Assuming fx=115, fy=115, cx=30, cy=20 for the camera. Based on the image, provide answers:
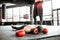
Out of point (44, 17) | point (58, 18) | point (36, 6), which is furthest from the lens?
point (58, 18)

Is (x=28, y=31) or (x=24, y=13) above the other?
(x=24, y=13)

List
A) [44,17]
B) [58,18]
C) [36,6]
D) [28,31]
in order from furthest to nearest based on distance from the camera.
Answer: [58,18] < [44,17] < [36,6] < [28,31]

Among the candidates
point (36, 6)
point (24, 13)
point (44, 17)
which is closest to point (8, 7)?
point (24, 13)

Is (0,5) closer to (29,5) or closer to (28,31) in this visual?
(29,5)

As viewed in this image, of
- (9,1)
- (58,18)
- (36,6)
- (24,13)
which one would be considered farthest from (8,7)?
(58,18)

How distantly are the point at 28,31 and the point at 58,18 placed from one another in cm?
86

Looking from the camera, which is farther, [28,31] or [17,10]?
[17,10]

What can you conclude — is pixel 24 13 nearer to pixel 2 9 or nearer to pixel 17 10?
pixel 17 10

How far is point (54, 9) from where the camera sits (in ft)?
5.71

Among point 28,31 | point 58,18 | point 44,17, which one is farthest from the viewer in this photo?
point 58,18

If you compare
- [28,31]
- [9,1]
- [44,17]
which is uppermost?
[9,1]

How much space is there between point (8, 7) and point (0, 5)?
0.36ft

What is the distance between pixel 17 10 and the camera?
5.21ft

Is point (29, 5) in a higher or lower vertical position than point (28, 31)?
higher
